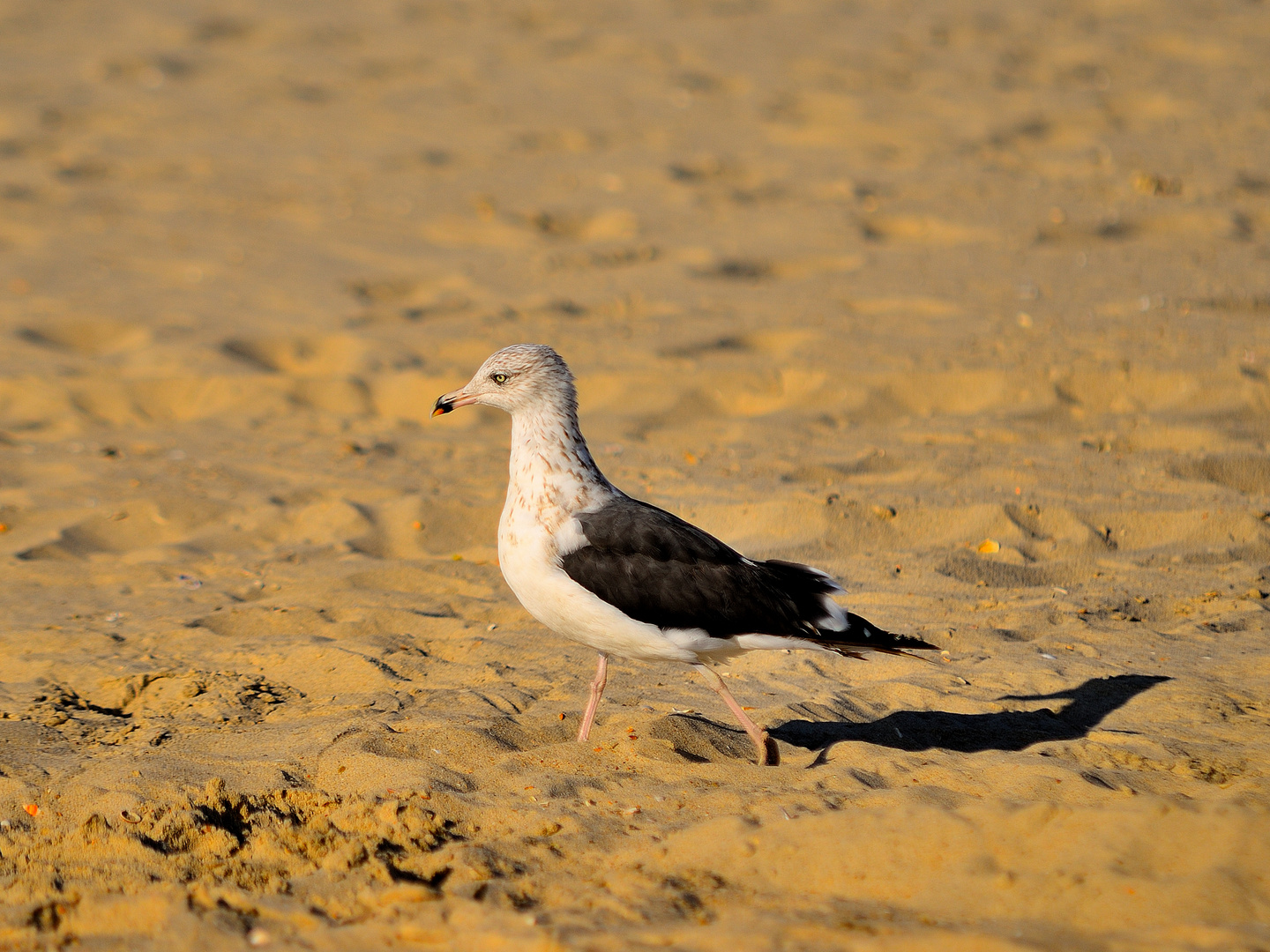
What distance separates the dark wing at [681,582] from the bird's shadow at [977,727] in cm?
45

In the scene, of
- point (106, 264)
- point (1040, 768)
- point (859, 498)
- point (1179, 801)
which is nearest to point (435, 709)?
point (1040, 768)

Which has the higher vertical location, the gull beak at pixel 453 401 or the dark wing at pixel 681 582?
the gull beak at pixel 453 401

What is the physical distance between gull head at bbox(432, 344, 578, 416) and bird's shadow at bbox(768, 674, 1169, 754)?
1561mm

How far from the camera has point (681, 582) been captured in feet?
14.3

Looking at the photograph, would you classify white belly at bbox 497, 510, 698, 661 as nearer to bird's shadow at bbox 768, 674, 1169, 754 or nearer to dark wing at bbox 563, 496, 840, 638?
dark wing at bbox 563, 496, 840, 638

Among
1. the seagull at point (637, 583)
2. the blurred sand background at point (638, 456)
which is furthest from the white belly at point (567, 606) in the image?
the blurred sand background at point (638, 456)

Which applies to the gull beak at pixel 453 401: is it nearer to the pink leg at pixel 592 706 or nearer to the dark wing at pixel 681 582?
the dark wing at pixel 681 582

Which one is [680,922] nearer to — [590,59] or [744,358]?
[744,358]

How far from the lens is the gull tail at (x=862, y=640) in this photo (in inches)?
174

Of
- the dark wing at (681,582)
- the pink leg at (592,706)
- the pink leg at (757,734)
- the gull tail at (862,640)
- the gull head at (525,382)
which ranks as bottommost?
the pink leg at (592,706)

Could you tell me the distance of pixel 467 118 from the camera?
1384 cm

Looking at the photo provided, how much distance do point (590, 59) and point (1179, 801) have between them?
43.2ft

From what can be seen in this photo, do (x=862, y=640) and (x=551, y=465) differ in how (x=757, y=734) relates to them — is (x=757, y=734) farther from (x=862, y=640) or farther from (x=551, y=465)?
(x=551, y=465)

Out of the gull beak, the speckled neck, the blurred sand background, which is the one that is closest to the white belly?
the speckled neck
